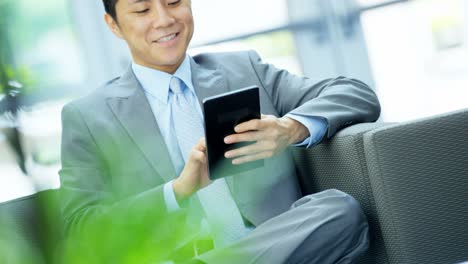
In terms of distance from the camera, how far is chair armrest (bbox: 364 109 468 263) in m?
1.36

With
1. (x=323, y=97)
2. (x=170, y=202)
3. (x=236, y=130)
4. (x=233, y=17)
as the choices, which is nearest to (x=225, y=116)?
(x=236, y=130)

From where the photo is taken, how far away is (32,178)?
26 cm

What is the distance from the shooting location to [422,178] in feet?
4.47

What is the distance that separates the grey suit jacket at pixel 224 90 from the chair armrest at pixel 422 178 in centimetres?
20

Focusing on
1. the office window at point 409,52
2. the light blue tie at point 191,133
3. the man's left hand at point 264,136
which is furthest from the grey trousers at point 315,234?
the office window at point 409,52

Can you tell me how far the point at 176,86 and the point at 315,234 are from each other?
0.62m

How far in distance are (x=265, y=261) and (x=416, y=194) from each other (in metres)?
0.33

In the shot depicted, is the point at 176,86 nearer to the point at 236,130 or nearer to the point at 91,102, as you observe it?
the point at 91,102

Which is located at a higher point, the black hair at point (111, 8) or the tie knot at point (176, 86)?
the black hair at point (111, 8)

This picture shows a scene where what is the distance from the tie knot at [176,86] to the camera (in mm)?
1773

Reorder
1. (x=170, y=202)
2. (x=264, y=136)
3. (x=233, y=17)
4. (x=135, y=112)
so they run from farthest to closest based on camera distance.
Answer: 1. (x=233, y=17)
2. (x=135, y=112)
3. (x=264, y=136)
4. (x=170, y=202)

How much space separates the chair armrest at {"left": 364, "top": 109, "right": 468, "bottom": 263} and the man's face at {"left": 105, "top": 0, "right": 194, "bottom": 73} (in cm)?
60

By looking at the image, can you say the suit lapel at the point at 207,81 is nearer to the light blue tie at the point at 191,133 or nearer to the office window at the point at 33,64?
the light blue tie at the point at 191,133

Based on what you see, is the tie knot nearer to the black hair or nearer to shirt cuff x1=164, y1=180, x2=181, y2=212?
the black hair
